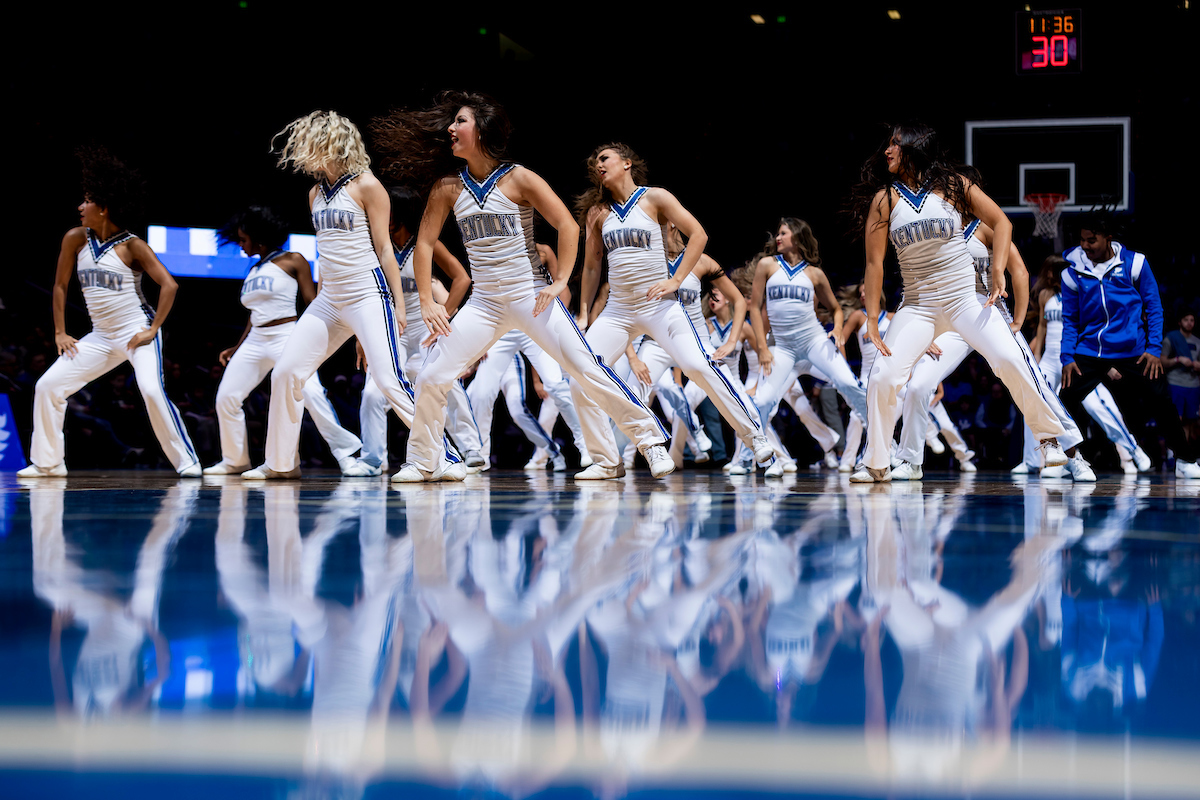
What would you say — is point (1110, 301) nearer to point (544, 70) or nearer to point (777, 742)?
point (777, 742)

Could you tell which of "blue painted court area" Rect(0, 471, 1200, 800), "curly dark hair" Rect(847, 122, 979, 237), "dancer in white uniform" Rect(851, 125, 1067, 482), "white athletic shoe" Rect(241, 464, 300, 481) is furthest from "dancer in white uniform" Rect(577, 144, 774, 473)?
"blue painted court area" Rect(0, 471, 1200, 800)

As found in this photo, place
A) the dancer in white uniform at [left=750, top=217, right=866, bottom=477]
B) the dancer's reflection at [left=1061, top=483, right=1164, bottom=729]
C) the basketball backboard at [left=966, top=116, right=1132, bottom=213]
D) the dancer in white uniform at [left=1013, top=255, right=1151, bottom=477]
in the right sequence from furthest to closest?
the basketball backboard at [left=966, top=116, right=1132, bottom=213], the dancer in white uniform at [left=750, top=217, right=866, bottom=477], the dancer in white uniform at [left=1013, top=255, right=1151, bottom=477], the dancer's reflection at [left=1061, top=483, right=1164, bottom=729]

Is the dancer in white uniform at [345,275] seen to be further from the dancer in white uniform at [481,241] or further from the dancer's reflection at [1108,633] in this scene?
the dancer's reflection at [1108,633]

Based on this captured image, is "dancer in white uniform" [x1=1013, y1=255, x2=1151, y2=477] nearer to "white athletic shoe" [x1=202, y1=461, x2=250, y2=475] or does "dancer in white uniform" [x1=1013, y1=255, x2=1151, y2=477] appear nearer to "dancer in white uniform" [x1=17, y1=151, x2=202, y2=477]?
"white athletic shoe" [x1=202, y1=461, x2=250, y2=475]

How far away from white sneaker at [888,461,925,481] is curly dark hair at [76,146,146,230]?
4967 mm

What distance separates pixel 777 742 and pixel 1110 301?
6467mm

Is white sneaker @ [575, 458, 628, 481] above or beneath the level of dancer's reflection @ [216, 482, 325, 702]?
beneath

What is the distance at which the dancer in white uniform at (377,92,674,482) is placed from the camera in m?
5.21

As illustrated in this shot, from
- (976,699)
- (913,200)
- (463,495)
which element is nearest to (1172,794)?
(976,699)

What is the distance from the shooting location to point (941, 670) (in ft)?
4.07

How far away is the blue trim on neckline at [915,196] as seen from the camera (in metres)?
5.55

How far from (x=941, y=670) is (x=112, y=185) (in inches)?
269

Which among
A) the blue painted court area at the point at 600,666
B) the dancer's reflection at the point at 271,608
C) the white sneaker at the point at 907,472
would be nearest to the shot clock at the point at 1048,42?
the white sneaker at the point at 907,472

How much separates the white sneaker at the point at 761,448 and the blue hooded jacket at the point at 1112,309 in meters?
1.96
